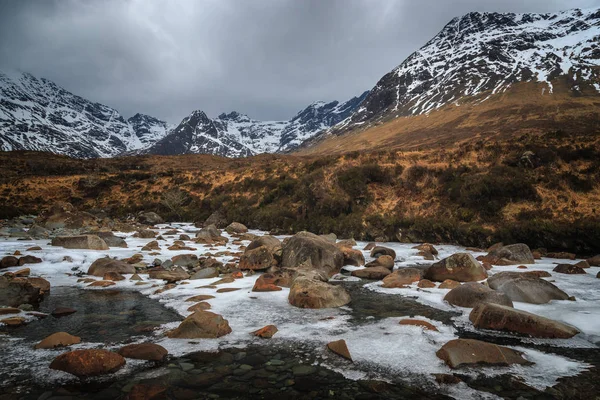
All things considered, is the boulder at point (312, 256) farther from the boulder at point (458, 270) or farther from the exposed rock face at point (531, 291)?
the exposed rock face at point (531, 291)

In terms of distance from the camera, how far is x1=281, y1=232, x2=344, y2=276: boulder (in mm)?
11438

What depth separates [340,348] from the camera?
5.18 metres

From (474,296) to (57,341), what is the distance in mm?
8288

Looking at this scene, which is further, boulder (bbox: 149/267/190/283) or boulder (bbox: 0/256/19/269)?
boulder (bbox: 0/256/19/269)

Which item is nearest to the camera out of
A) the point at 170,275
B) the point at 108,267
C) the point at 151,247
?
the point at 170,275

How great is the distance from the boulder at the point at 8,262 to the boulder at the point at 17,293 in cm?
387

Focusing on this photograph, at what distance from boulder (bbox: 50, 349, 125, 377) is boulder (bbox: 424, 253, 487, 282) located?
28.7 feet

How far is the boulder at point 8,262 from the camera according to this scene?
34.8 feet

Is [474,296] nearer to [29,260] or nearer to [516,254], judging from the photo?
[516,254]

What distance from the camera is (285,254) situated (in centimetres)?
1205

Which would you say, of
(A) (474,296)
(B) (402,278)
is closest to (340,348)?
(A) (474,296)

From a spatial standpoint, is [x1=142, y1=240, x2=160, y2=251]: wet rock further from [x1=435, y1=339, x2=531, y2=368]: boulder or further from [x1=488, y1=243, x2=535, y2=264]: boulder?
[x1=488, y1=243, x2=535, y2=264]: boulder

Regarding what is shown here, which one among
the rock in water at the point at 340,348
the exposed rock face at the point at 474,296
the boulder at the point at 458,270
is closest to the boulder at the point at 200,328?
the rock in water at the point at 340,348

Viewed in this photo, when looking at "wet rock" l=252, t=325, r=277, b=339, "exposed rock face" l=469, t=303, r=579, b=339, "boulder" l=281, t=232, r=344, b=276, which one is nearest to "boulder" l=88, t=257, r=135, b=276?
"boulder" l=281, t=232, r=344, b=276
